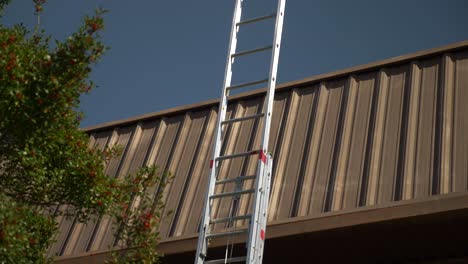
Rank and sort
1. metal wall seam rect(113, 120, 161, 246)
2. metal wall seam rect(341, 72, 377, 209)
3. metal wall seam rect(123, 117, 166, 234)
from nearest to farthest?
metal wall seam rect(341, 72, 377, 209)
metal wall seam rect(123, 117, 166, 234)
metal wall seam rect(113, 120, 161, 246)

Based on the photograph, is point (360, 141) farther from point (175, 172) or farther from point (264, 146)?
point (175, 172)

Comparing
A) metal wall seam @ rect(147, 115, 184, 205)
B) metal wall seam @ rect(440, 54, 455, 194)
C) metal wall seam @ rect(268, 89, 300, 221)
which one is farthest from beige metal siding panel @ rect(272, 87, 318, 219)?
metal wall seam @ rect(147, 115, 184, 205)

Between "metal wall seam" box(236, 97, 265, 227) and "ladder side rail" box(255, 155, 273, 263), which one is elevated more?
"metal wall seam" box(236, 97, 265, 227)

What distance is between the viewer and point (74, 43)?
8141 mm

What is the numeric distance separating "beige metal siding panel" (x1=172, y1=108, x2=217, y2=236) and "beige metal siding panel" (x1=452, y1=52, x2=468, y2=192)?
3.79 meters

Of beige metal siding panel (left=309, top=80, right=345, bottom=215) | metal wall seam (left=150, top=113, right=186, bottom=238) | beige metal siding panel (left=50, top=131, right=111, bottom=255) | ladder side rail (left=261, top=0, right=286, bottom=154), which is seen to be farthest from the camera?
metal wall seam (left=150, top=113, right=186, bottom=238)

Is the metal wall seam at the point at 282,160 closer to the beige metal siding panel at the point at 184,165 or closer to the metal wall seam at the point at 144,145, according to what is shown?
the beige metal siding panel at the point at 184,165

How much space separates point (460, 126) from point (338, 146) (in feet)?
5.67

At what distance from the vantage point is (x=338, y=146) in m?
11.6

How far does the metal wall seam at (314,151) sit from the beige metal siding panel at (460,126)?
6.50ft

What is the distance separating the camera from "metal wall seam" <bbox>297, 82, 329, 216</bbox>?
36.7 feet

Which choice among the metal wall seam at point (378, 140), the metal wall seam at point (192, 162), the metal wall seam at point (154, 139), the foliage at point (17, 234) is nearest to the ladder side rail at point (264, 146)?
the foliage at point (17, 234)

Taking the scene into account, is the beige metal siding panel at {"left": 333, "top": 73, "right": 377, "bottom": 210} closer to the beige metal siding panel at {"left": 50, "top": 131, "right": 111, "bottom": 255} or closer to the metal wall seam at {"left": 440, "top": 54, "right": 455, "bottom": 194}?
the metal wall seam at {"left": 440, "top": 54, "right": 455, "bottom": 194}

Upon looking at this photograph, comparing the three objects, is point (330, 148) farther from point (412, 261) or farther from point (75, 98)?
point (75, 98)
